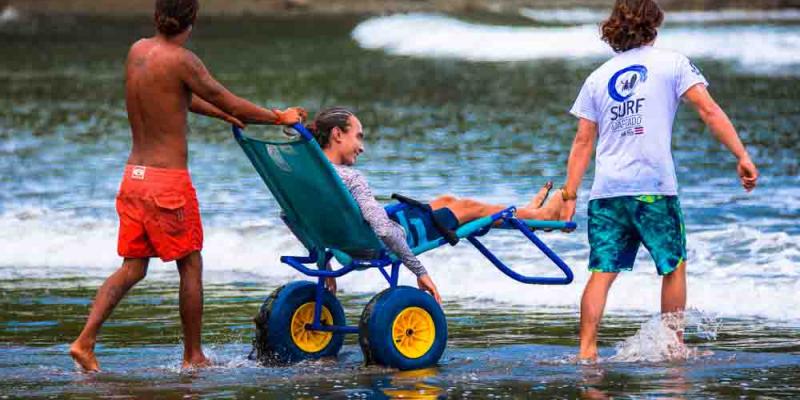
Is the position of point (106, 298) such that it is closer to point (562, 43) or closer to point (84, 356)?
point (84, 356)

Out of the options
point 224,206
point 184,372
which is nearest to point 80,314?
point 184,372

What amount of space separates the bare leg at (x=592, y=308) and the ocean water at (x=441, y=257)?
0.38ft

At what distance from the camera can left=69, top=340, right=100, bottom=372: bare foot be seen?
7.04 metres

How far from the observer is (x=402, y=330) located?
7.04m

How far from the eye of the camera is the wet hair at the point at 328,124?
23.7ft

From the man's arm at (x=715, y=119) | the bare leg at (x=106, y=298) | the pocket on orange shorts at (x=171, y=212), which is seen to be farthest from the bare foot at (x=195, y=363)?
the man's arm at (x=715, y=119)

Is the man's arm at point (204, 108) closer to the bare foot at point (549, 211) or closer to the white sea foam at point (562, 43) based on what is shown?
the bare foot at point (549, 211)

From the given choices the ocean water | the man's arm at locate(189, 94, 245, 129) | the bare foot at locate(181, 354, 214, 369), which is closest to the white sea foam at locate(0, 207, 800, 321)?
the ocean water

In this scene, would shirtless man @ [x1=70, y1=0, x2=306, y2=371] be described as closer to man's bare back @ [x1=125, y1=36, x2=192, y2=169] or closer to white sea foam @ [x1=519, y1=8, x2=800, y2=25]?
man's bare back @ [x1=125, y1=36, x2=192, y2=169]

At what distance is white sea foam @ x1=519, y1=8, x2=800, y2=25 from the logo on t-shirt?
56.9 metres

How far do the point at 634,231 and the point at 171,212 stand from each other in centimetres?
201

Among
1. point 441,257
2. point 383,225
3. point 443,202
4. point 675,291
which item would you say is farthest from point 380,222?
point 441,257

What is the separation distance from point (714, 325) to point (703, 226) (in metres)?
3.68

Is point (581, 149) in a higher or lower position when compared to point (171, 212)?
higher
